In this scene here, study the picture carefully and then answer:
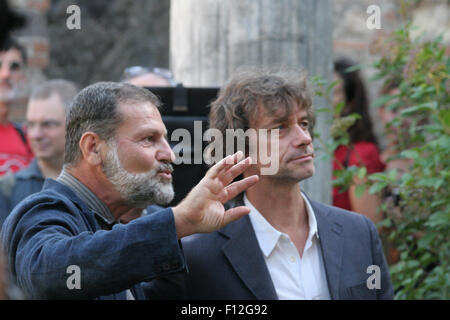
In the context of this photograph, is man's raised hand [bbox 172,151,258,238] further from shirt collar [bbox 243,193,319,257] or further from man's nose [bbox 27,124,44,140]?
man's nose [bbox 27,124,44,140]

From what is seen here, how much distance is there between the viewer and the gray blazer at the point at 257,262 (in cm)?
251

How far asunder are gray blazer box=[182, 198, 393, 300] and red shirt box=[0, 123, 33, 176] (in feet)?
5.30

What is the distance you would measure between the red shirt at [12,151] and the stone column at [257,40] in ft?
3.22

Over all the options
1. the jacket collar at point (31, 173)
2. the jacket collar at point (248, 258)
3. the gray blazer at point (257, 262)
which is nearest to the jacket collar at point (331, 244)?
the gray blazer at point (257, 262)

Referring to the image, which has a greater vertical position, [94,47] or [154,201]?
[94,47]

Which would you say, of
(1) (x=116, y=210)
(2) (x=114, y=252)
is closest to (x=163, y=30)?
(1) (x=116, y=210)

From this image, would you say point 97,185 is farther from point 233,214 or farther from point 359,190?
point 359,190

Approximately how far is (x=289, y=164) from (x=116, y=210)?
0.68 metres

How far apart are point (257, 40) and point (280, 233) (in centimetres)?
124

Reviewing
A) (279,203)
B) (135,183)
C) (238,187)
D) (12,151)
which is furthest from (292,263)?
(12,151)

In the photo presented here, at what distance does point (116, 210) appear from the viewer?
2.30m

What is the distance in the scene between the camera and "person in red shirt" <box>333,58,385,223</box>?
3.58 m

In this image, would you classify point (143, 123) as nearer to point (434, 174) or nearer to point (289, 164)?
point (289, 164)

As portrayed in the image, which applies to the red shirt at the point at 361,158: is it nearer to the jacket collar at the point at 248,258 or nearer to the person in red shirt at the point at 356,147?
the person in red shirt at the point at 356,147
